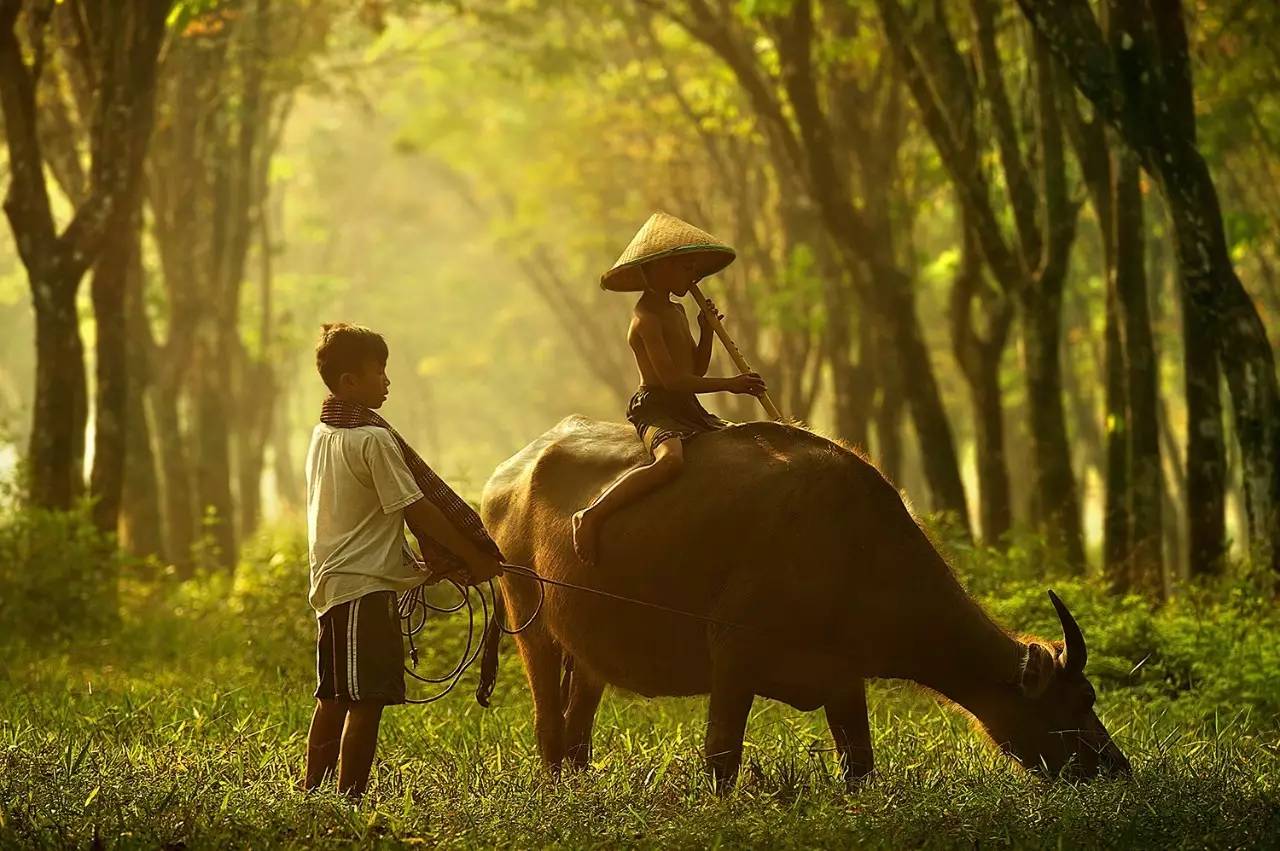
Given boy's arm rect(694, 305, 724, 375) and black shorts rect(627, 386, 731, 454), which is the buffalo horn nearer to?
black shorts rect(627, 386, 731, 454)

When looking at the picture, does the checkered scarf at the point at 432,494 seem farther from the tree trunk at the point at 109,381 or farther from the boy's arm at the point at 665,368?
the tree trunk at the point at 109,381

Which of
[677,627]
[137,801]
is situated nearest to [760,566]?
[677,627]

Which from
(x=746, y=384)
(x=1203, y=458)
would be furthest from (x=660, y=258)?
(x=1203, y=458)

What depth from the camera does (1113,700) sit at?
390 inches

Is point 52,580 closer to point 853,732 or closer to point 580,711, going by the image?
point 580,711

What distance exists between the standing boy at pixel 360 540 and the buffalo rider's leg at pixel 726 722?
40.0 inches

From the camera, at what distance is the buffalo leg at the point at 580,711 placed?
8.03 meters

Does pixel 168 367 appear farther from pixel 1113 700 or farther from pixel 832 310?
pixel 1113 700

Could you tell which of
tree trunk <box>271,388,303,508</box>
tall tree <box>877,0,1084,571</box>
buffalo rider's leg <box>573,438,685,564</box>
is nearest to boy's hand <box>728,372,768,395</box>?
buffalo rider's leg <box>573,438,685,564</box>

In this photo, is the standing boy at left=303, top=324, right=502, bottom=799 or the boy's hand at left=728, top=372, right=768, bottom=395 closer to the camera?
the standing boy at left=303, top=324, right=502, bottom=799

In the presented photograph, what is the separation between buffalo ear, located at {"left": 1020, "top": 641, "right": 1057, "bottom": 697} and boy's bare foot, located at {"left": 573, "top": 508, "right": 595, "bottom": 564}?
174 cm

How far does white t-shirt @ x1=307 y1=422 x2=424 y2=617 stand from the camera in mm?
7016

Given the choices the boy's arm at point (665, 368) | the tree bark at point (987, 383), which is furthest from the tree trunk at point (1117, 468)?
the boy's arm at point (665, 368)

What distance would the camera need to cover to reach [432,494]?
283 inches
